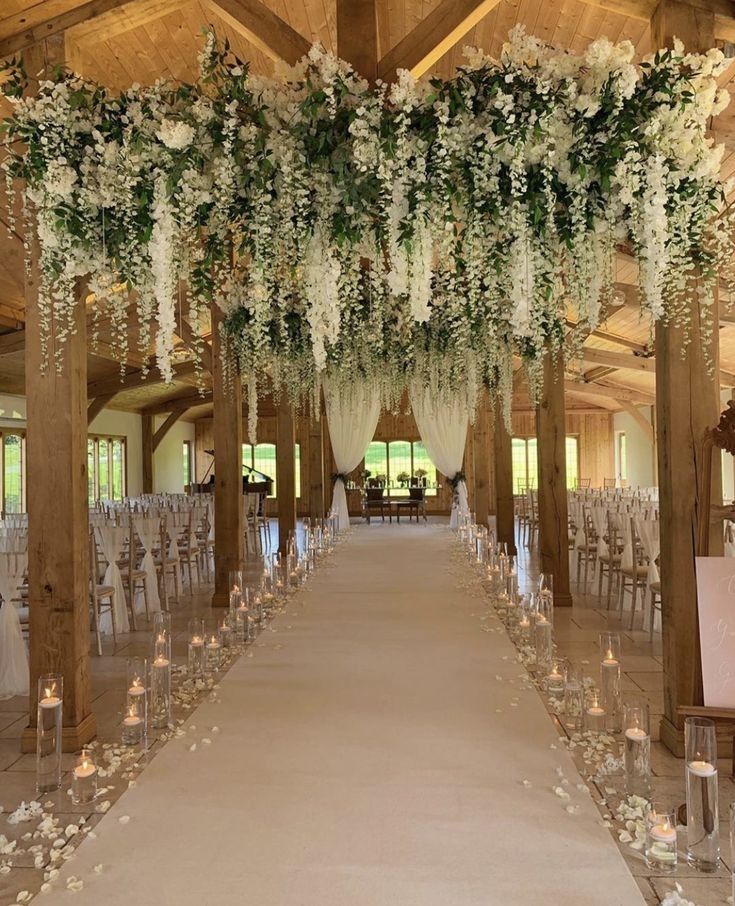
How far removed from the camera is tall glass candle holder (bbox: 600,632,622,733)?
3352 mm

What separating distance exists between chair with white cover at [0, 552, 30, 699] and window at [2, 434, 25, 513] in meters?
7.64

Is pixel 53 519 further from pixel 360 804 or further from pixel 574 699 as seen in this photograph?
pixel 574 699

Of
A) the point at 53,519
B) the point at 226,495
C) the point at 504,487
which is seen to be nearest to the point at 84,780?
the point at 53,519

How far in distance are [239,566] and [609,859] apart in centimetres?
480

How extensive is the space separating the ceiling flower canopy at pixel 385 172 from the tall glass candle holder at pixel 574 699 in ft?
5.80

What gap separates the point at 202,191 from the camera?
3.10 m

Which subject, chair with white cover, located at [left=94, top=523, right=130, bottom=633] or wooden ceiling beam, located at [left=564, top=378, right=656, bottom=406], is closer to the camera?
chair with white cover, located at [left=94, top=523, right=130, bottom=633]

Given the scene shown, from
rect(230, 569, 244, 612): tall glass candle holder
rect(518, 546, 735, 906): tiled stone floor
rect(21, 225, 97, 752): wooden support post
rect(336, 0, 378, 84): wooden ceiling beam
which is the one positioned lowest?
rect(518, 546, 735, 906): tiled stone floor

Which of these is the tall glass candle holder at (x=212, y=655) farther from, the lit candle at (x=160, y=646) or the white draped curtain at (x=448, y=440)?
the white draped curtain at (x=448, y=440)

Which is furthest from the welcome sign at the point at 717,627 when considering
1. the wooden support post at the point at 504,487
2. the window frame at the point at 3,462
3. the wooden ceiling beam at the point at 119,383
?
the wooden ceiling beam at the point at 119,383

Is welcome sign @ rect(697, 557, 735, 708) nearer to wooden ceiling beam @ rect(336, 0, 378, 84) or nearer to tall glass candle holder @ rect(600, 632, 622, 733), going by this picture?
tall glass candle holder @ rect(600, 632, 622, 733)

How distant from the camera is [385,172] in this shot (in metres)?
2.85

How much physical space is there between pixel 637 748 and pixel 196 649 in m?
2.53

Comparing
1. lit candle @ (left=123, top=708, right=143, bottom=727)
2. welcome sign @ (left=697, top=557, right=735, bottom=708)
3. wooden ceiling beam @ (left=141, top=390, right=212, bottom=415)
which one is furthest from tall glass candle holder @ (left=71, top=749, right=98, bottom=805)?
wooden ceiling beam @ (left=141, top=390, right=212, bottom=415)
